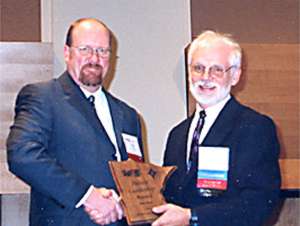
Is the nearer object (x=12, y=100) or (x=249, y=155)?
(x=249, y=155)

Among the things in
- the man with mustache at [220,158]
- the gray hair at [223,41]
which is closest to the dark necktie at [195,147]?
the man with mustache at [220,158]

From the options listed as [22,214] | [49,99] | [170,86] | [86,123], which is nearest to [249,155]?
[86,123]

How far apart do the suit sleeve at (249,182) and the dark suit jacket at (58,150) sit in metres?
Result: 0.37

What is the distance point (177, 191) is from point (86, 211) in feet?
1.15

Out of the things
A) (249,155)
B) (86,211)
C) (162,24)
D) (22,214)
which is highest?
(162,24)

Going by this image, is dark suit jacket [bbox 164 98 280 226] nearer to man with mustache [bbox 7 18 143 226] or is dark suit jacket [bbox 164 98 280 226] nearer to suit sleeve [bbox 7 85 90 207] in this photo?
man with mustache [bbox 7 18 143 226]

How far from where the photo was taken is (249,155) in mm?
2113

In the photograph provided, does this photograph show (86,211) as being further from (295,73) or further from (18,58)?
(295,73)

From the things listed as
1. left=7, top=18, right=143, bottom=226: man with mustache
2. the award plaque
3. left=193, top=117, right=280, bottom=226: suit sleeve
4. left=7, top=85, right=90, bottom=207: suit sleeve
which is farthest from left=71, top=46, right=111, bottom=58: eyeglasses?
left=193, top=117, right=280, bottom=226: suit sleeve

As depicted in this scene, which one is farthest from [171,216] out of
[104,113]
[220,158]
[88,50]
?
[88,50]

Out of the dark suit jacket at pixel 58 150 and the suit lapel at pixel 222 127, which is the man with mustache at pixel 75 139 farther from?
the suit lapel at pixel 222 127

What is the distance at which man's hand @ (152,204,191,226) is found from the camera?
2.04m

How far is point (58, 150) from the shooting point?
2.12m

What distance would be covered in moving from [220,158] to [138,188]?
0.29m
